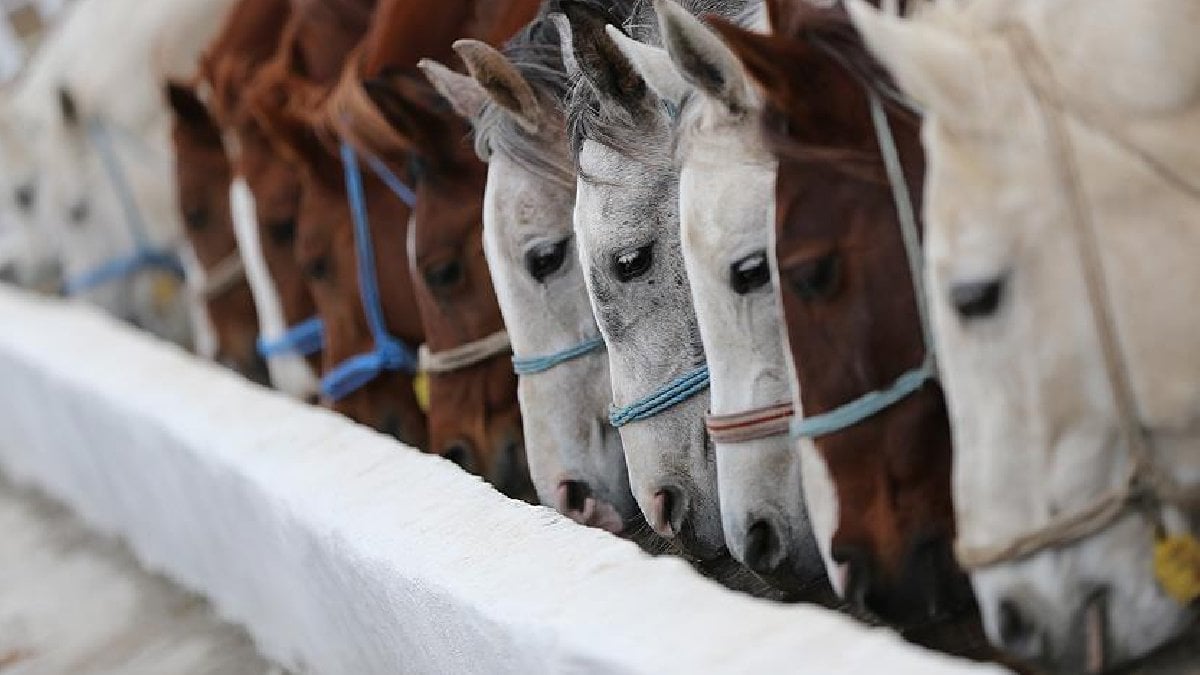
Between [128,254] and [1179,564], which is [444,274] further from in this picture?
[128,254]

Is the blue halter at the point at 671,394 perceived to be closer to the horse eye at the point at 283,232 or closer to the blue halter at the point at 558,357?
the blue halter at the point at 558,357

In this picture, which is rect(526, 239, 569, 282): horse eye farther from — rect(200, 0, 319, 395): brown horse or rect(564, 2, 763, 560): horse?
rect(200, 0, 319, 395): brown horse

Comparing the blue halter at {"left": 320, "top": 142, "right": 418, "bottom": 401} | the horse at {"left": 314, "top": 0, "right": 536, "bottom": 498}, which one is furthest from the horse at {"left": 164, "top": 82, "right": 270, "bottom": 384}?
the horse at {"left": 314, "top": 0, "right": 536, "bottom": 498}

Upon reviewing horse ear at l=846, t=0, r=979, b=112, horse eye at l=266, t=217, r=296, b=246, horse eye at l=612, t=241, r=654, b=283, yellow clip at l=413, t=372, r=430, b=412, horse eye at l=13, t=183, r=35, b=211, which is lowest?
horse eye at l=13, t=183, r=35, b=211

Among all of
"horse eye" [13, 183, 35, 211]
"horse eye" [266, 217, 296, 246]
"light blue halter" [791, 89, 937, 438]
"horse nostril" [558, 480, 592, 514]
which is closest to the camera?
"light blue halter" [791, 89, 937, 438]

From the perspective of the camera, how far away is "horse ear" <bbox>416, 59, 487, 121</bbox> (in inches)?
179

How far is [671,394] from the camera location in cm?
384

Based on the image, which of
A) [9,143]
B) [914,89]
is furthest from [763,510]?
[9,143]

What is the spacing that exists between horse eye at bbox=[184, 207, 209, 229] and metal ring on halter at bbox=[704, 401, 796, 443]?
13.7 feet

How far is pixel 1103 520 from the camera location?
105 inches

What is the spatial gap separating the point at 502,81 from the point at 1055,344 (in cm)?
189

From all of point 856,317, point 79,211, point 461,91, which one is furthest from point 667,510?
point 79,211

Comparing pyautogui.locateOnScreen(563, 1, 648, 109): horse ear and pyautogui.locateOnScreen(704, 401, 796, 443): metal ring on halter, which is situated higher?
pyautogui.locateOnScreen(563, 1, 648, 109): horse ear

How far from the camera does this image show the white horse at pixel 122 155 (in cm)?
845
